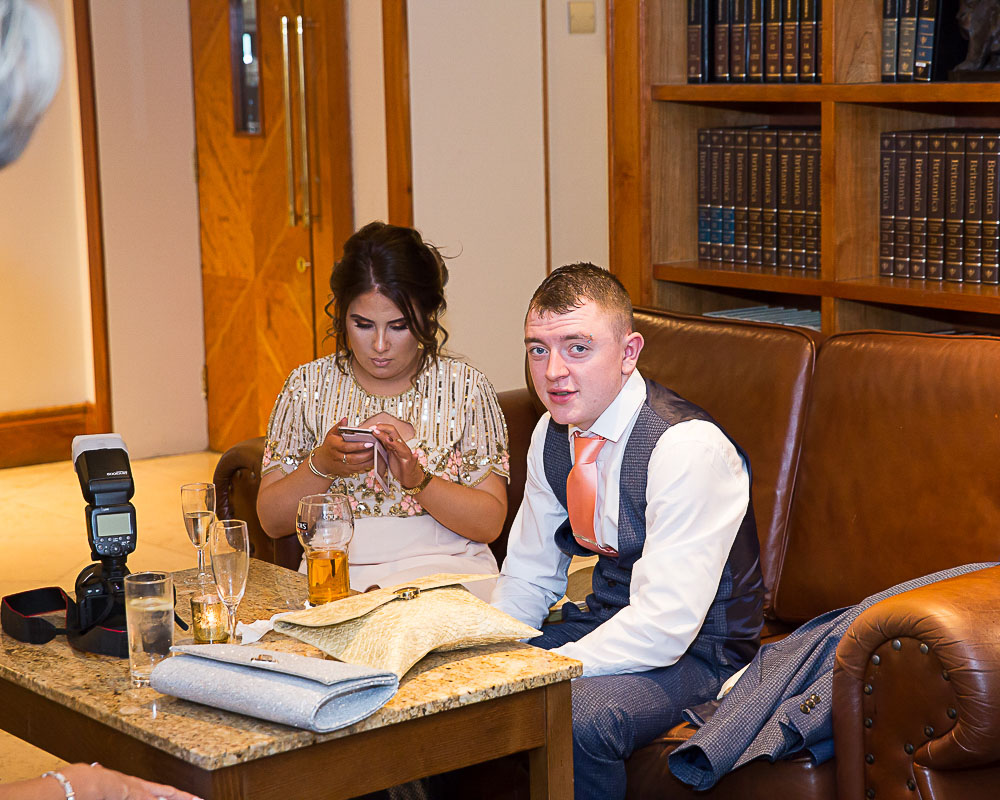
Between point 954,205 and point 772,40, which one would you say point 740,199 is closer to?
point 772,40

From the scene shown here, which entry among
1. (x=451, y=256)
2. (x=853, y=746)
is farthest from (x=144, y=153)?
(x=853, y=746)

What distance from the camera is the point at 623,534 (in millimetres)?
2195

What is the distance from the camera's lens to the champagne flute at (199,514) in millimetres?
1928

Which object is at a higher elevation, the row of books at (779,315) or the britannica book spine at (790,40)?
the britannica book spine at (790,40)

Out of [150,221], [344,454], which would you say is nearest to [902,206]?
[344,454]

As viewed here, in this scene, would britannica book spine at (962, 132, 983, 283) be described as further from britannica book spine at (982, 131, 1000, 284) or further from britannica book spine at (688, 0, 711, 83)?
britannica book spine at (688, 0, 711, 83)

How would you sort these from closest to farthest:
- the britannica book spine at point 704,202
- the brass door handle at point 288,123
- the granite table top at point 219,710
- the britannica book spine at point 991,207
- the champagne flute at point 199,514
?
the granite table top at point 219,710 < the champagne flute at point 199,514 < the britannica book spine at point 991,207 < the britannica book spine at point 704,202 < the brass door handle at point 288,123

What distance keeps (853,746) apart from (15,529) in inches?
128

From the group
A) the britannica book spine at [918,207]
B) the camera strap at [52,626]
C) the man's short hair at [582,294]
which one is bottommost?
the camera strap at [52,626]

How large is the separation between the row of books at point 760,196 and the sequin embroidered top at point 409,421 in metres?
0.96

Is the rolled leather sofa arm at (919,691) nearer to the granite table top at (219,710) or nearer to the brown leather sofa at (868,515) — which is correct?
the brown leather sofa at (868,515)

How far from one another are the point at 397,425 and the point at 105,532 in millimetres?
849

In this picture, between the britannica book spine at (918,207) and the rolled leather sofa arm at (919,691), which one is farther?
the britannica book spine at (918,207)

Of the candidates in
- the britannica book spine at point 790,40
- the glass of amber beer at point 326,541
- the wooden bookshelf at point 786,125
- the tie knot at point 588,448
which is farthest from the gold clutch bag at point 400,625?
the britannica book spine at point 790,40
